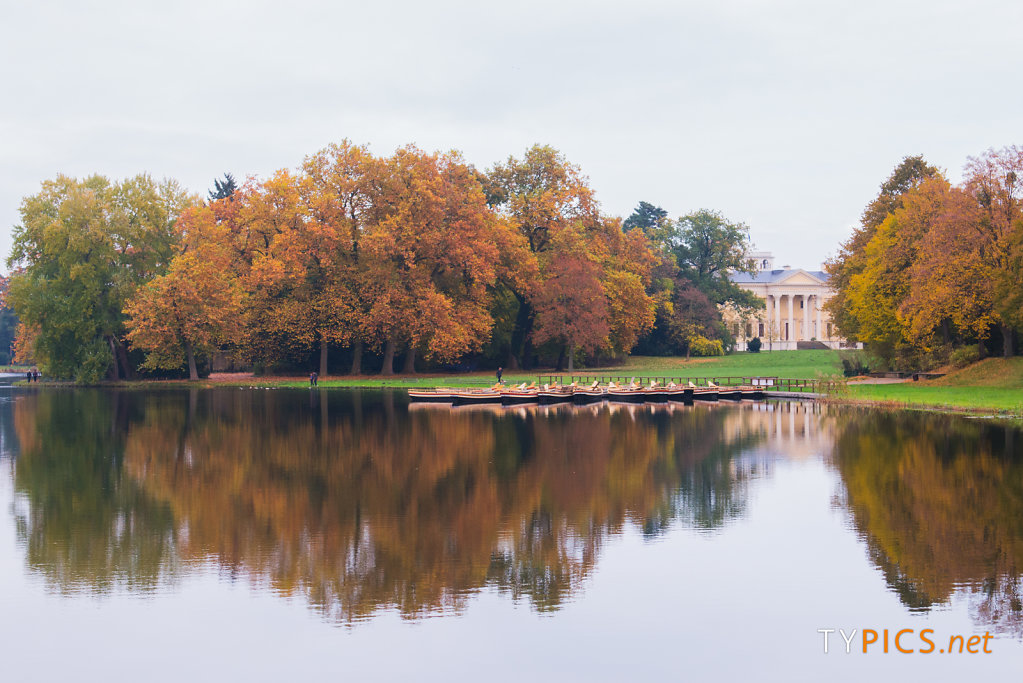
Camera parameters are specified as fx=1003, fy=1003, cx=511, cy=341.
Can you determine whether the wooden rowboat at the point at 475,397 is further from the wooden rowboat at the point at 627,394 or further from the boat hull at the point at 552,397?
the wooden rowboat at the point at 627,394

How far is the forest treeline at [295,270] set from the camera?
6756 centimetres

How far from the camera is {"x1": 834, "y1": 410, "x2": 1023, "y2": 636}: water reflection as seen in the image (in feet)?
43.5

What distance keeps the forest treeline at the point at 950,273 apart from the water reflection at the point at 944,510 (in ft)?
56.2

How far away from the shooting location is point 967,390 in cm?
4766

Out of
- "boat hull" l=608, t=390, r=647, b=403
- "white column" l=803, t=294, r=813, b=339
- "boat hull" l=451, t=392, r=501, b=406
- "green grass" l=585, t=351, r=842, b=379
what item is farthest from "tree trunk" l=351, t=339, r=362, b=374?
"white column" l=803, t=294, r=813, b=339

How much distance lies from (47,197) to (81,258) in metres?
5.44

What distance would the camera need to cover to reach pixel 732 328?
112 meters

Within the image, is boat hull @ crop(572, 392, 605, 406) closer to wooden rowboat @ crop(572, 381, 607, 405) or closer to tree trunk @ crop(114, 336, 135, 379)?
wooden rowboat @ crop(572, 381, 607, 405)

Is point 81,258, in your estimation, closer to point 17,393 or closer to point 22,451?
point 17,393

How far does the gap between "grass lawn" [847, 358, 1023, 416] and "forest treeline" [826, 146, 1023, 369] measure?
1898 mm

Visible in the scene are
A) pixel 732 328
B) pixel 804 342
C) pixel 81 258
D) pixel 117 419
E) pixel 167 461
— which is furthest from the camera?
pixel 804 342

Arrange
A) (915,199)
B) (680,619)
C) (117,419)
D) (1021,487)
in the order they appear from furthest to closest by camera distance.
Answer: (915,199) < (117,419) < (1021,487) < (680,619)

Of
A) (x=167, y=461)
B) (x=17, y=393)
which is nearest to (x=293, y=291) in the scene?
(x=17, y=393)

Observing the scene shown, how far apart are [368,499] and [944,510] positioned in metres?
11.0
